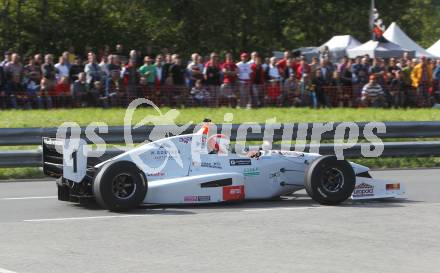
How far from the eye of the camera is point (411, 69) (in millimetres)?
24969

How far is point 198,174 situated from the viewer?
11188 mm

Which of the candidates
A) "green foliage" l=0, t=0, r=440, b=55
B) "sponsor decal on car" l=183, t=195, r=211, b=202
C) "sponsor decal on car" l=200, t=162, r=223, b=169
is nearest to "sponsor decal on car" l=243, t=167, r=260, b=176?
"sponsor decal on car" l=200, t=162, r=223, b=169

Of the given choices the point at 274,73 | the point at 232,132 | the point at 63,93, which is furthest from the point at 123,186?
the point at 274,73

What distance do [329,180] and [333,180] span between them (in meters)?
0.06

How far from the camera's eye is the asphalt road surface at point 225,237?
309 inches

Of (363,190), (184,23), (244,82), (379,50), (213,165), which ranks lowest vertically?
(363,190)


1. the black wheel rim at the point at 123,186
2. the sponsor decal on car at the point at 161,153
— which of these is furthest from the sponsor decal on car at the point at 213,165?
A: the black wheel rim at the point at 123,186

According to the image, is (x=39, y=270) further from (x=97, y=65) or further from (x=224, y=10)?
(x=224, y=10)

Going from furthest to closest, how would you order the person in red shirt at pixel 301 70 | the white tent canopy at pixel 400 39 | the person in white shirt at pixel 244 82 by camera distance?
1. the white tent canopy at pixel 400 39
2. the person in red shirt at pixel 301 70
3. the person in white shirt at pixel 244 82

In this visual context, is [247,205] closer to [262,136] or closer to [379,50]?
[262,136]

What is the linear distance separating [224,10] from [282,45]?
5726 mm

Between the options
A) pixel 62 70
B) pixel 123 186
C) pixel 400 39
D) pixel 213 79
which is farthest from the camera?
pixel 400 39

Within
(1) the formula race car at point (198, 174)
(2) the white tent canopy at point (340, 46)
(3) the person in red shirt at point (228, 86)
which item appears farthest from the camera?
(2) the white tent canopy at point (340, 46)

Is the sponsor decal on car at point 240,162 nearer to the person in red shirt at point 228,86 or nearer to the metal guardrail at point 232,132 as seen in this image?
the metal guardrail at point 232,132
